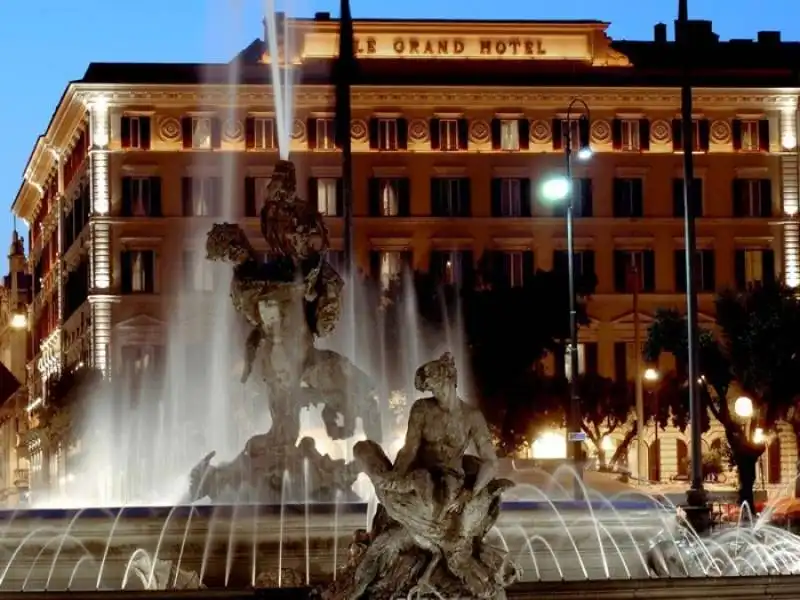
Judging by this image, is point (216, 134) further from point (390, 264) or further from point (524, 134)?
point (524, 134)

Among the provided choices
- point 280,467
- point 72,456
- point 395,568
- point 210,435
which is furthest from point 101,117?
point 395,568

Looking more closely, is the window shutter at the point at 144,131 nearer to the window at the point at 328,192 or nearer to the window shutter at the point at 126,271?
the window shutter at the point at 126,271

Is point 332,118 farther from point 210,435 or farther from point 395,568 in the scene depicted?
point 395,568

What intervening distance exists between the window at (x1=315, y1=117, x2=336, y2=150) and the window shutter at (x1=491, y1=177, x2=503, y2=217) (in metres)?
6.45

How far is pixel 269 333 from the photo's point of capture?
1877 cm

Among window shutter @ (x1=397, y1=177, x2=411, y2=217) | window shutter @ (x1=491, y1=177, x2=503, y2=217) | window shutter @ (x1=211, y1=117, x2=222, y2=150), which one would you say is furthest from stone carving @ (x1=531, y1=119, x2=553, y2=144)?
window shutter @ (x1=211, y1=117, x2=222, y2=150)

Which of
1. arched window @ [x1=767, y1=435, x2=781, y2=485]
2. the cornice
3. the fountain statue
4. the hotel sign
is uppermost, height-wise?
the hotel sign

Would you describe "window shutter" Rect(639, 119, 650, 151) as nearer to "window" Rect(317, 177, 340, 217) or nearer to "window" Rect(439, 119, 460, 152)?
"window" Rect(439, 119, 460, 152)

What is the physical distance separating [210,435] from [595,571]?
25.2 feet

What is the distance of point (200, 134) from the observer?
7656 centimetres

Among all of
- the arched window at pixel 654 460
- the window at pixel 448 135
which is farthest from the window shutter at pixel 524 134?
the arched window at pixel 654 460

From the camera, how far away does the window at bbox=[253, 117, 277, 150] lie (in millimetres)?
76312

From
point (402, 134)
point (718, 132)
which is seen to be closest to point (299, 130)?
point (402, 134)

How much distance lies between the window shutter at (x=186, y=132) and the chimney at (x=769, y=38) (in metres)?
24.8
